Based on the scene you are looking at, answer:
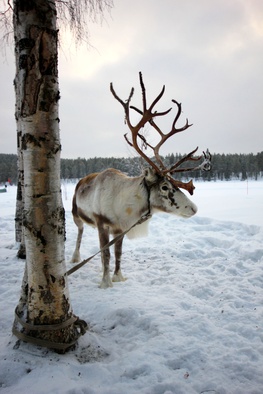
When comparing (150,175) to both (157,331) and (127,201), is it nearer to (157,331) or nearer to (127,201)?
(127,201)

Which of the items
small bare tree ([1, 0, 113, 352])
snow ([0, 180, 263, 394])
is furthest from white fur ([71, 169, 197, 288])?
small bare tree ([1, 0, 113, 352])

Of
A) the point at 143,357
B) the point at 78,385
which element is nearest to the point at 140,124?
the point at 143,357

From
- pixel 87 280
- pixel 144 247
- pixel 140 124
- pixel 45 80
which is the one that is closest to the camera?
pixel 45 80

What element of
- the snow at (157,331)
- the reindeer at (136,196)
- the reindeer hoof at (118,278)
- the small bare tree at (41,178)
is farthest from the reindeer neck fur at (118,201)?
the small bare tree at (41,178)

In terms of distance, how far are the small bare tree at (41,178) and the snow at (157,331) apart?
8.9 inches

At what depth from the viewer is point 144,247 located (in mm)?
5547

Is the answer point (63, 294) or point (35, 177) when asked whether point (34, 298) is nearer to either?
point (63, 294)

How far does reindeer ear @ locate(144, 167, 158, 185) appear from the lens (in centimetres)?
352

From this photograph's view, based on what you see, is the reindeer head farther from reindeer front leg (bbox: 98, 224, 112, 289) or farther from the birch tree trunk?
the birch tree trunk

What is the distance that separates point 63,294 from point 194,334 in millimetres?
1321

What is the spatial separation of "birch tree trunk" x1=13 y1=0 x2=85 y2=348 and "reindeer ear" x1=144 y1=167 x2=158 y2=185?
175 centimetres

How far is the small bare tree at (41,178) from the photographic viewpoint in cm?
178

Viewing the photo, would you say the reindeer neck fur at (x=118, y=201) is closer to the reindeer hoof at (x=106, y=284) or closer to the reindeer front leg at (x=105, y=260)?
the reindeer front leg at (x=105, y=260)

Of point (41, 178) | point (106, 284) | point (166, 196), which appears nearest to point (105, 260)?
point (106, 284)
